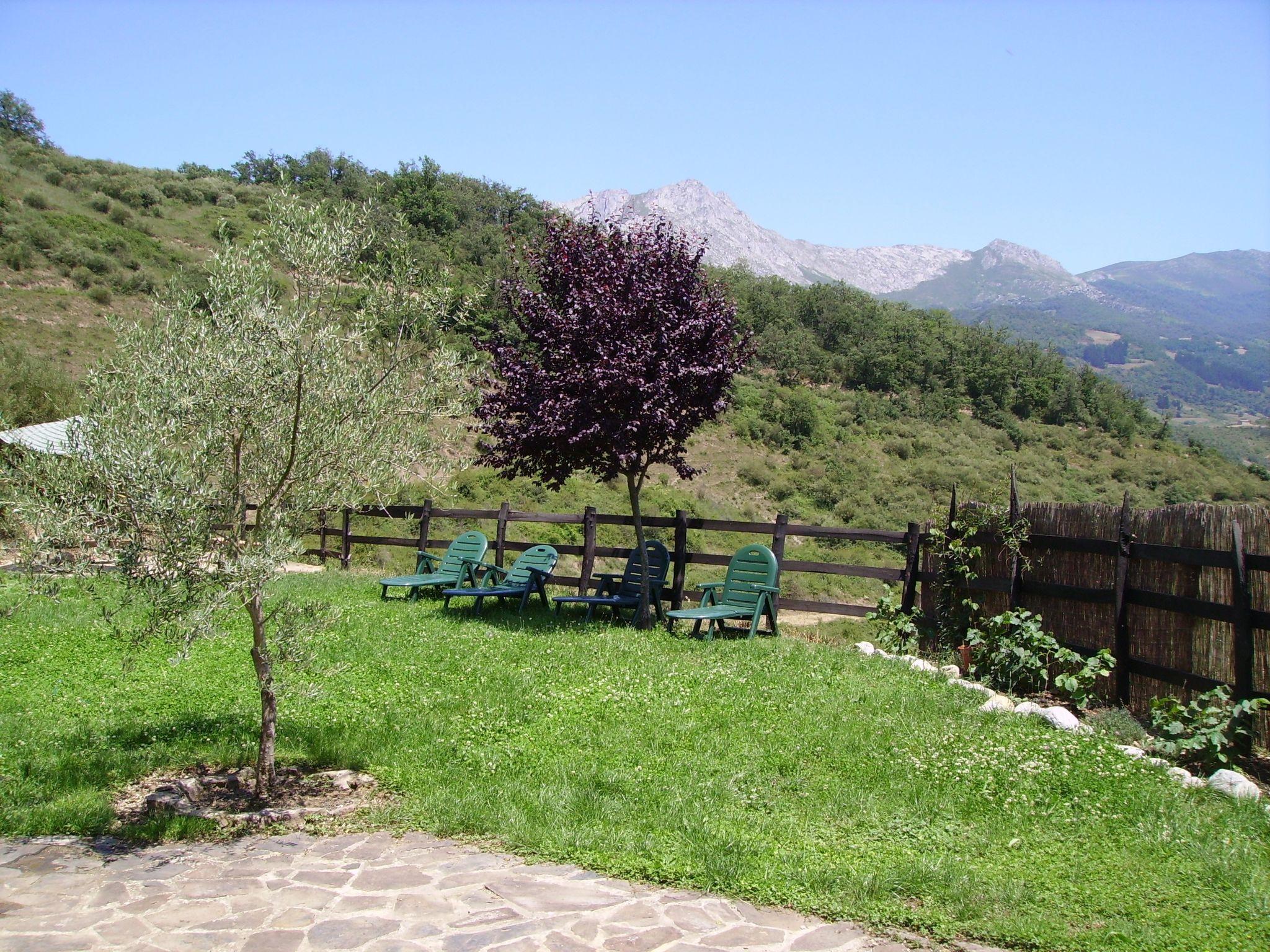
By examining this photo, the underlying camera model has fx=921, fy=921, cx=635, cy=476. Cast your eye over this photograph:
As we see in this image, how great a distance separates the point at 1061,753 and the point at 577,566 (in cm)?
1812

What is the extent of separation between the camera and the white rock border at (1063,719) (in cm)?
564

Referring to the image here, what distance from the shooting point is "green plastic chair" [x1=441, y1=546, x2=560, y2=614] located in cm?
1171

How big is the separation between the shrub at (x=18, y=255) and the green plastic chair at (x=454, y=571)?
94.9 feet

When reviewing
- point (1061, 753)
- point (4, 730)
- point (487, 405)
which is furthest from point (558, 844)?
point (487, 405)

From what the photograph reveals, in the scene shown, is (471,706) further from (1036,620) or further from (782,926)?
(1036,620)

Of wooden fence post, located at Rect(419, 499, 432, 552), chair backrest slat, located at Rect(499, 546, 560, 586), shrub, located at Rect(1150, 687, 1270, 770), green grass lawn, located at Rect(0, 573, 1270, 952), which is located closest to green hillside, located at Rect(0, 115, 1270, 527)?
wooden fence post, located at Rect(419, 499, 432, 552)

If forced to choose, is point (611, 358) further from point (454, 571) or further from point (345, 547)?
point (345, 547)

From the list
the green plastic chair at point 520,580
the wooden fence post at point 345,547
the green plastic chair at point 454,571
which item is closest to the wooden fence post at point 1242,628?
the green plastic chair at point 520,580

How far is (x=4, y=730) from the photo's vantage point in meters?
6.39

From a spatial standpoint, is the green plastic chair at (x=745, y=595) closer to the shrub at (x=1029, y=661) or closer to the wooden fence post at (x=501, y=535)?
the shrub at (x=1029, y=661)

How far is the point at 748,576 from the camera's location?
34.7 feet

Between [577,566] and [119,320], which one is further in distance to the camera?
[577,566]

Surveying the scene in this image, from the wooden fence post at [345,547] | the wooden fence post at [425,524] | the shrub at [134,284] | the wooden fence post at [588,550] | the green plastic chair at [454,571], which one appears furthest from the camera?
the shrub at [134,284]

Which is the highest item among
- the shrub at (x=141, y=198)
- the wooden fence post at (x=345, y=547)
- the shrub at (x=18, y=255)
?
the shrub at (x=141, y=198)
